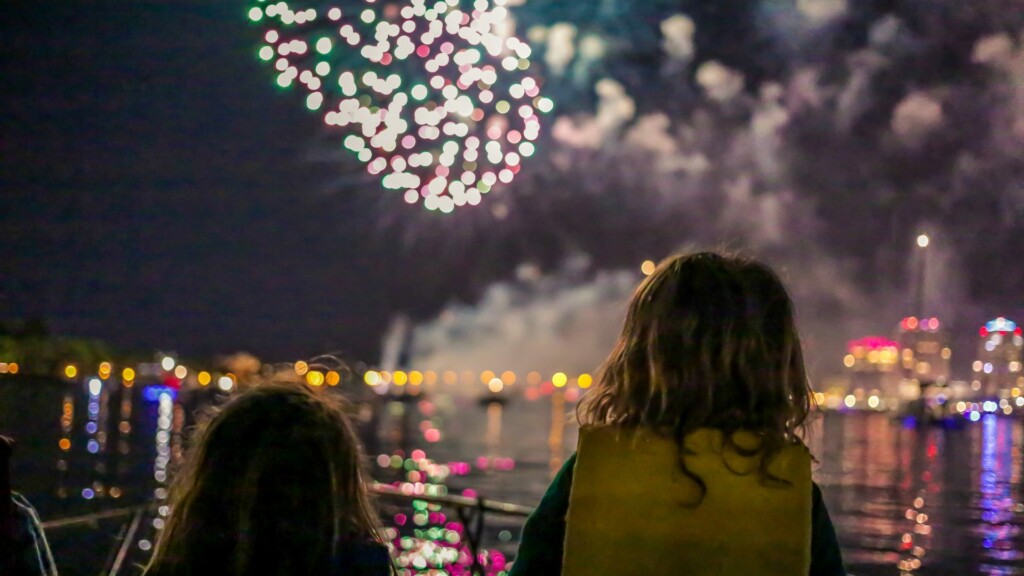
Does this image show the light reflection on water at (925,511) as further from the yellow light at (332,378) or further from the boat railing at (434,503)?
the yellow light at (332,378)

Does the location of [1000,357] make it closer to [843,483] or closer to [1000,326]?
[1000,326]

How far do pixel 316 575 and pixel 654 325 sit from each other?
36.3 inches

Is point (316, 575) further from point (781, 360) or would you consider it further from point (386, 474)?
point (386, 474)

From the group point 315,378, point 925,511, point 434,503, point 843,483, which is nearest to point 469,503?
point 434,503

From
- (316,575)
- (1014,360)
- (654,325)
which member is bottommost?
(316,575)

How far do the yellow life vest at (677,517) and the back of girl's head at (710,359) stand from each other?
0.27ft

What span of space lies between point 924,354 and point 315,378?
190268 millimetres

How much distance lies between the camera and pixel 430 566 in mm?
23094

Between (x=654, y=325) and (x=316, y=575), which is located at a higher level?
(x=654, y=325)

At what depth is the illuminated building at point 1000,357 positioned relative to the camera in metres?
164

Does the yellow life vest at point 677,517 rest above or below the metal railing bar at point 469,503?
above

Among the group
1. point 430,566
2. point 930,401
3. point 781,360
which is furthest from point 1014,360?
point 781,360

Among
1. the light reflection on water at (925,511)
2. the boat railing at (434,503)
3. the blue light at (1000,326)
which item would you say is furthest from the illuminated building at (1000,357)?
the boat railing at (434,503)

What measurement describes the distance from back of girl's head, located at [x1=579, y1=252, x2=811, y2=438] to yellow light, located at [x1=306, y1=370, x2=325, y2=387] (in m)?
0.70
